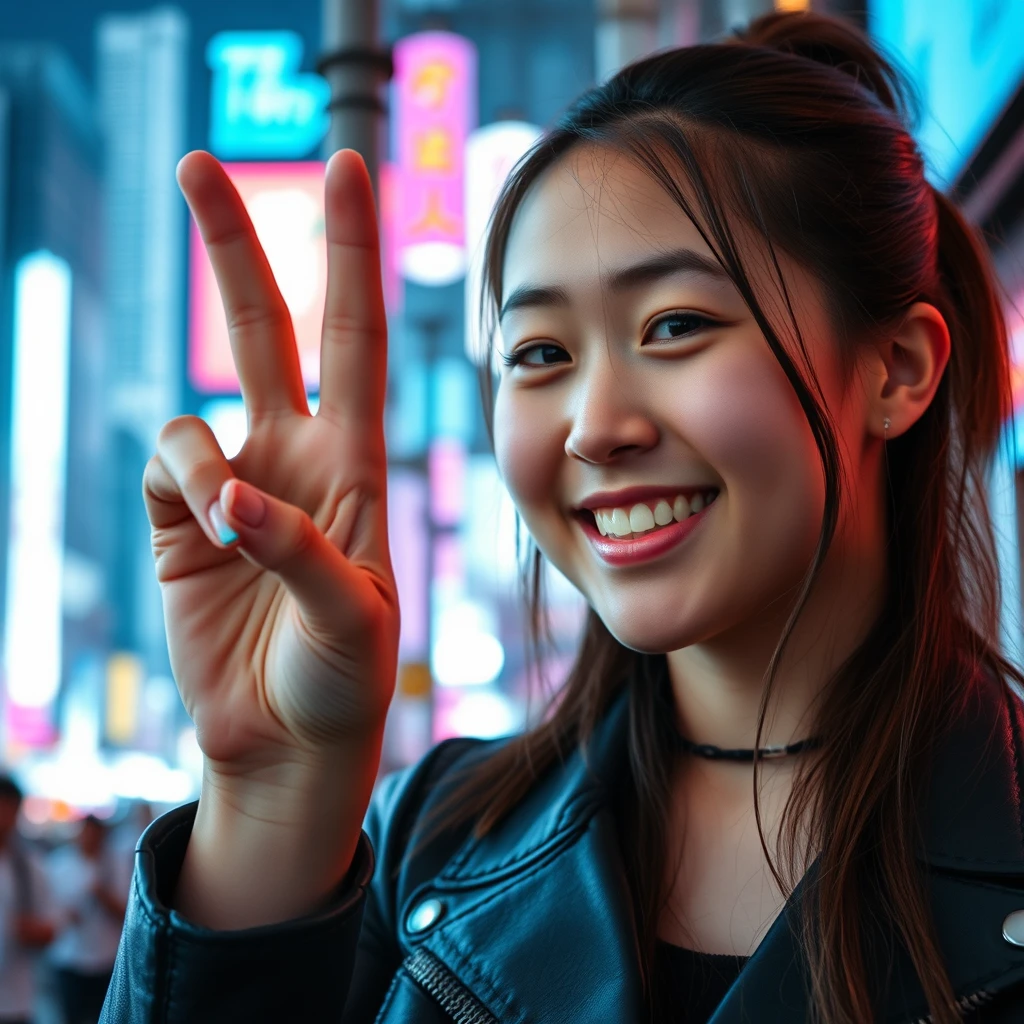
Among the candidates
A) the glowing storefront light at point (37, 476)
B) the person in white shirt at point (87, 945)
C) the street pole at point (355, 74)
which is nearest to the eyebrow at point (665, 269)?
the street pole at point (355, 74)

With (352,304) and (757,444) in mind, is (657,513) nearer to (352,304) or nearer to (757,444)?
(757,444)

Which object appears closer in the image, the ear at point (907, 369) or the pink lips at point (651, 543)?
the pink lips at point (651, 543)

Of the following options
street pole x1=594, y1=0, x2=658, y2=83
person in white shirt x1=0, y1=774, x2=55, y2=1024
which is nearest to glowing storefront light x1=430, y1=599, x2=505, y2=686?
person in white shirt x1=0, y1=774, x2=55, y2=1024

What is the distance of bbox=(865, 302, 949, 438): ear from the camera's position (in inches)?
53.8

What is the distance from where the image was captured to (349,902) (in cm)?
118

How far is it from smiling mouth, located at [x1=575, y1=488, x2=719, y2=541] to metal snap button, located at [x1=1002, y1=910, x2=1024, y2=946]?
481 mm

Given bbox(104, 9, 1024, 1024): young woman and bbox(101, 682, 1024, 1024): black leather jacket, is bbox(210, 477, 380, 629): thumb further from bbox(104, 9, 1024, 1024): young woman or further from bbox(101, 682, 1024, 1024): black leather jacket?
bbox(101, 682, 1024, 1024): black leather jacket

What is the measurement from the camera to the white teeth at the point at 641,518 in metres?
1.27

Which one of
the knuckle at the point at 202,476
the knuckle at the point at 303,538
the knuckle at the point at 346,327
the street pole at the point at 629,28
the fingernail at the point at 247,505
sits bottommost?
the knuckle at the point at 303,538

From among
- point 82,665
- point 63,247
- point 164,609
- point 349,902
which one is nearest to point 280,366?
point 164,609

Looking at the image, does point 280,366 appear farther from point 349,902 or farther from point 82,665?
point 82,665

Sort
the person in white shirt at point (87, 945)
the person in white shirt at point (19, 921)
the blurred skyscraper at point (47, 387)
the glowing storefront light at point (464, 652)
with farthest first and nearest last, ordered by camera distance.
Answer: the blurred skyscraper at point (47, 387) → the glowing storefront light at point (464, 652) → the person in white shirt at point (87, 945) → the person in white shirt at point (19, 921)

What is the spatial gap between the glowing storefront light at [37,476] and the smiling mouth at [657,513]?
38.0 meters

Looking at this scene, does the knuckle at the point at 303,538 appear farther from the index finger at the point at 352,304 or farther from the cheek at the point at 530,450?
the cheek at the point at 530,450
